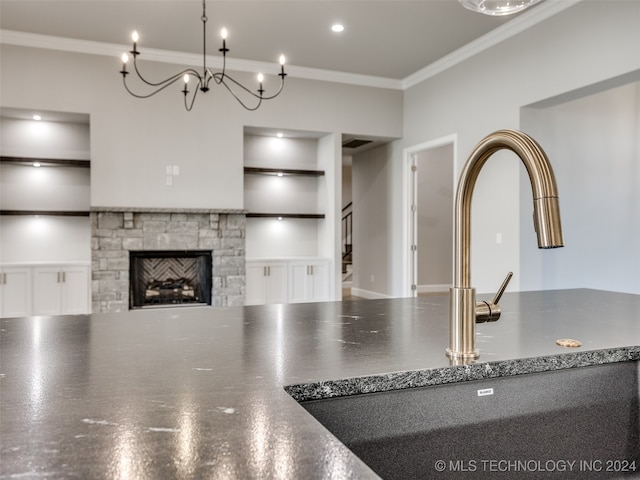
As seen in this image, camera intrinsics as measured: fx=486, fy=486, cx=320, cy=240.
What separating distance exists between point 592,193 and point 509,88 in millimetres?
1343

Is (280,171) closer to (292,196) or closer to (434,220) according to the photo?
(292,196)

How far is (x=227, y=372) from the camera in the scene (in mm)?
852

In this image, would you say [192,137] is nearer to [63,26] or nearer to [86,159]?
[86,159]

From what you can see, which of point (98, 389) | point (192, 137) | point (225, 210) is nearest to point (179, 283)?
point (225, 210)

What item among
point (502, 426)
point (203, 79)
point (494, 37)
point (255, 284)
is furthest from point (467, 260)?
point (255, 284)

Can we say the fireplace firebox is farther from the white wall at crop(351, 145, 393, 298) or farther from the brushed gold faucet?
the brushed gold faucet

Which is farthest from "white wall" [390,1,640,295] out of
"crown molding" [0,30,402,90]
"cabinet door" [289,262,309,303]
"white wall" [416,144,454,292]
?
"white wall" [416,144,454,292]

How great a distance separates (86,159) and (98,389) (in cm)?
540

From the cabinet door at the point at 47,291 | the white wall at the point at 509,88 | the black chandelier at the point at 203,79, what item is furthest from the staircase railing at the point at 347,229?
the cabinet door at the point at 47,291

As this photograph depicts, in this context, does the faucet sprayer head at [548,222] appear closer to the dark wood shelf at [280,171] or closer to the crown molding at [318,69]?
the crown molding at [318,69]

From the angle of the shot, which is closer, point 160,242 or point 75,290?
point 75,290

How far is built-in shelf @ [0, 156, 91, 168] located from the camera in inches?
201

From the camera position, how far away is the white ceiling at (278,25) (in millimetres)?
4219

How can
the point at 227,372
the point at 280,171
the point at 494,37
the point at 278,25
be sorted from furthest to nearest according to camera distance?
the point at 280,171
the point at 494,37
the point at 278,25
the point at 227,372
